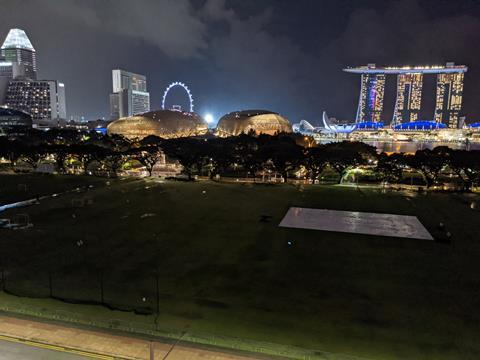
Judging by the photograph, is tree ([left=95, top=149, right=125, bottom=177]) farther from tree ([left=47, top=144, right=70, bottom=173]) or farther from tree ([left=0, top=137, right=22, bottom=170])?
tree ([left=0, top=137, right=22, bottom=170])

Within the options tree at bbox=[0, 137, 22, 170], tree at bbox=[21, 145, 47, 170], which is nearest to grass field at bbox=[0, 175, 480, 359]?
tree at bbox=[21, 145, 47, 170]

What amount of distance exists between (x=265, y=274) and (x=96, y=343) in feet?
28.8

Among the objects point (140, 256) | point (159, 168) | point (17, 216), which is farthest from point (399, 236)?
point (159, 168)

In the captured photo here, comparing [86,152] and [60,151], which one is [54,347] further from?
[60,151]

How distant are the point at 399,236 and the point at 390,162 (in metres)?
26.0

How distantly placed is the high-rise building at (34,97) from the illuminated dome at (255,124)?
385 ft

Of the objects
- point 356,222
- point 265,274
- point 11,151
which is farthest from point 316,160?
point 11,151

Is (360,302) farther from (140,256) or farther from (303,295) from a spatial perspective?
(140,256)

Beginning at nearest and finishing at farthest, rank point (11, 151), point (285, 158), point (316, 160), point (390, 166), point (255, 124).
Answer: point (390, 166), point (316, 160), point (285, 158), point (11, 151), point (255, 124)

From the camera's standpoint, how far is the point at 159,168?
70.1 metres

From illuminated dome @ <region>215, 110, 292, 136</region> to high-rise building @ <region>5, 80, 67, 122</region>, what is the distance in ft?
385

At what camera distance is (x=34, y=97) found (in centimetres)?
18900

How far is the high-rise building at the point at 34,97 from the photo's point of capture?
187 meters

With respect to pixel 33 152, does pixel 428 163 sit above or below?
above
